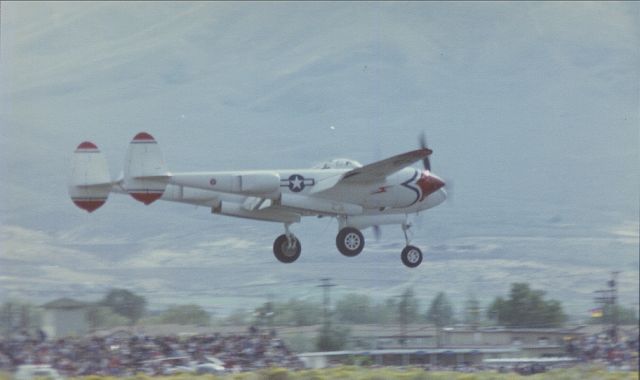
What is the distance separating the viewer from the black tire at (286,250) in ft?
157

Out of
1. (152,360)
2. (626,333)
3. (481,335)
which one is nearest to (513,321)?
(481,335)

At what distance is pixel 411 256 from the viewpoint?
158 ft

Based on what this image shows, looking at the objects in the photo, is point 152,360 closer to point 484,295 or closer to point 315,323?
point 315,323

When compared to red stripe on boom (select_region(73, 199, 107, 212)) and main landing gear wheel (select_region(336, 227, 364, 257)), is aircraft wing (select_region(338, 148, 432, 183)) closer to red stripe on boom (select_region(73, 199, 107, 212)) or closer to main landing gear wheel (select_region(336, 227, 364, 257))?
main landing gear wheel (select_region(336, 227, 364, 257))

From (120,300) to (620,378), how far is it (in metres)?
14.9

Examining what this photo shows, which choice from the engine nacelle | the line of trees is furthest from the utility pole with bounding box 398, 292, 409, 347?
the engine nacelle

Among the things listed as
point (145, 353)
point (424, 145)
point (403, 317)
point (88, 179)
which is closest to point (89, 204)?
point (88, 179)

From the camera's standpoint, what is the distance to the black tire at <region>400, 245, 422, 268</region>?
48.0m

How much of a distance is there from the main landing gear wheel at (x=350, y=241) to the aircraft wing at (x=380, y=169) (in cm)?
177

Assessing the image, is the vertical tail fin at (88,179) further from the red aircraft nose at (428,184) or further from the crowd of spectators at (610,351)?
the crowd of spectators at (610,351)

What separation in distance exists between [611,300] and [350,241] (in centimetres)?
1457

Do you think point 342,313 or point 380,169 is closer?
point 342,313

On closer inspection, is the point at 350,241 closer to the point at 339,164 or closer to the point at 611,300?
the point at 339,164

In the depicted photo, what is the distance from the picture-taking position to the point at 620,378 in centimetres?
3130
